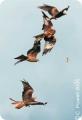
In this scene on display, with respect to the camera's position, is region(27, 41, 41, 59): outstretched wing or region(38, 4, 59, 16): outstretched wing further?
region(38, 4, 59, 16): outstretched wing

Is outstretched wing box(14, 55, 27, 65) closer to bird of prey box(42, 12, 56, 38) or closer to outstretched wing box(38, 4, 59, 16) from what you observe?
bird of prey box(42, 12, 56, 38)

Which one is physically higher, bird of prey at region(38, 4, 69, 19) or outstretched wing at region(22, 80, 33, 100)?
bird of prey at region(38, 4, 69, 19)

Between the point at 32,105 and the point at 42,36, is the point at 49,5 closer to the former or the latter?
the point at 42,36

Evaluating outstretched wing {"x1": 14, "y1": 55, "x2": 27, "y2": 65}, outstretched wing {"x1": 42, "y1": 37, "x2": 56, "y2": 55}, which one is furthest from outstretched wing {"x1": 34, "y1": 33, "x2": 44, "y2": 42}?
outstretched wing {"x1": 14, "y1": 55, "x2": 27, "y2": 65}

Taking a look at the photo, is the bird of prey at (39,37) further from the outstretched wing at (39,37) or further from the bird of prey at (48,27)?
the bird of prey at (48,27)

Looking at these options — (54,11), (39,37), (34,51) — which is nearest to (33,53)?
(34,51)

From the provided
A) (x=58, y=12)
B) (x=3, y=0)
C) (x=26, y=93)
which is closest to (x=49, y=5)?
(x=58, y=12)

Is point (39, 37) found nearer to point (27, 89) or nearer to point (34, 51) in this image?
point (34, 51)

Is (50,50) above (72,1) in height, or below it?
below

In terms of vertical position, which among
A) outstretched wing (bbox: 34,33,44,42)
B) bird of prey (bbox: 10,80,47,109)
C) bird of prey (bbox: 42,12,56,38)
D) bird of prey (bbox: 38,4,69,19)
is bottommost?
bird of prey (bbox: 10,80,47,109)

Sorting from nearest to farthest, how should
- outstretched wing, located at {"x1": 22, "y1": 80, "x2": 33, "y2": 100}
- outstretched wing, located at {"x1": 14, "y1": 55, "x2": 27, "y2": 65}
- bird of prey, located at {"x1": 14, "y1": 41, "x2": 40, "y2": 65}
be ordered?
outstretched wing, located at {"x1": 14, "y1": 55, "x2": 27, "y2": 65} → outstretched wing, located at {"x1": 22, "y1": 80, "x2": 33, "y2": 100} → bird of prey, located at {"x1": 14, "y1": 41, "x2": 40, "y2": 65}

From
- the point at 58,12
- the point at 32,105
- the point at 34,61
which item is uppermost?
the point at 58,12
